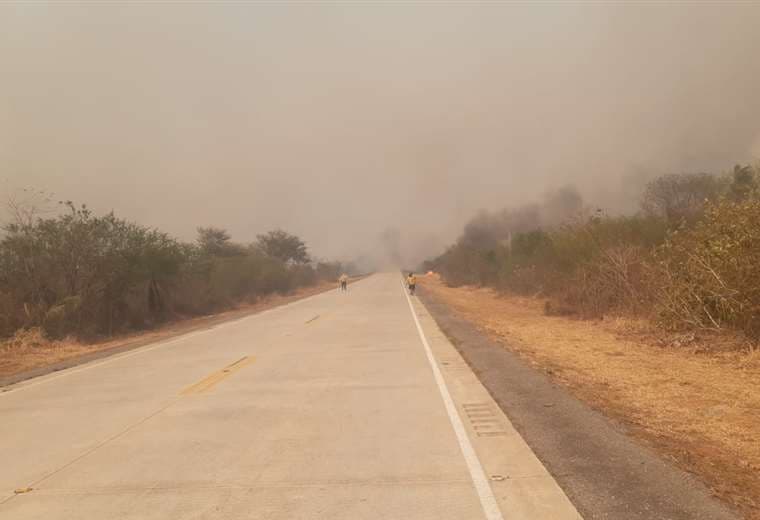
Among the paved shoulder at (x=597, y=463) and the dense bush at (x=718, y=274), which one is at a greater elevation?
the dense bush at (x=718, y=274)

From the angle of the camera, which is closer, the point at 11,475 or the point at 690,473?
the point at 690,473

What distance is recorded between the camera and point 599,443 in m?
6.38

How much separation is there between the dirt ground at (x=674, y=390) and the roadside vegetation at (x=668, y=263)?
974 mm

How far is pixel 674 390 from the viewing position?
952 centimetres

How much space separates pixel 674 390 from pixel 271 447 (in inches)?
Answer: 258

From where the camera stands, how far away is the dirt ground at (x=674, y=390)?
5.86 metres

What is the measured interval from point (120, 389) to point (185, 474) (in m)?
5.69

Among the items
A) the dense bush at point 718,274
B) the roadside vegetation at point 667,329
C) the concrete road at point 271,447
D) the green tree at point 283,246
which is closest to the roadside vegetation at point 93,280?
the concrete road at point 271,447

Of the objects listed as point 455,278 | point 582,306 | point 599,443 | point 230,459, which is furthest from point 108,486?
point 455,278

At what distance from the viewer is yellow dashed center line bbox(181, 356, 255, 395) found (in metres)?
10.0

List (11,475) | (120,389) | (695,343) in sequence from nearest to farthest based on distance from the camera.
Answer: (11,475) < (120,389) < (695,343)

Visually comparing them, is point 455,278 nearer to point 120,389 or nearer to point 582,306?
point 582,306

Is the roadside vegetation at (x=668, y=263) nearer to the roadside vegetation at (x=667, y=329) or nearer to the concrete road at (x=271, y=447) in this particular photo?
the roadside vegetation at (x=667, y=329)

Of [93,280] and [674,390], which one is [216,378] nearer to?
[674,390]
